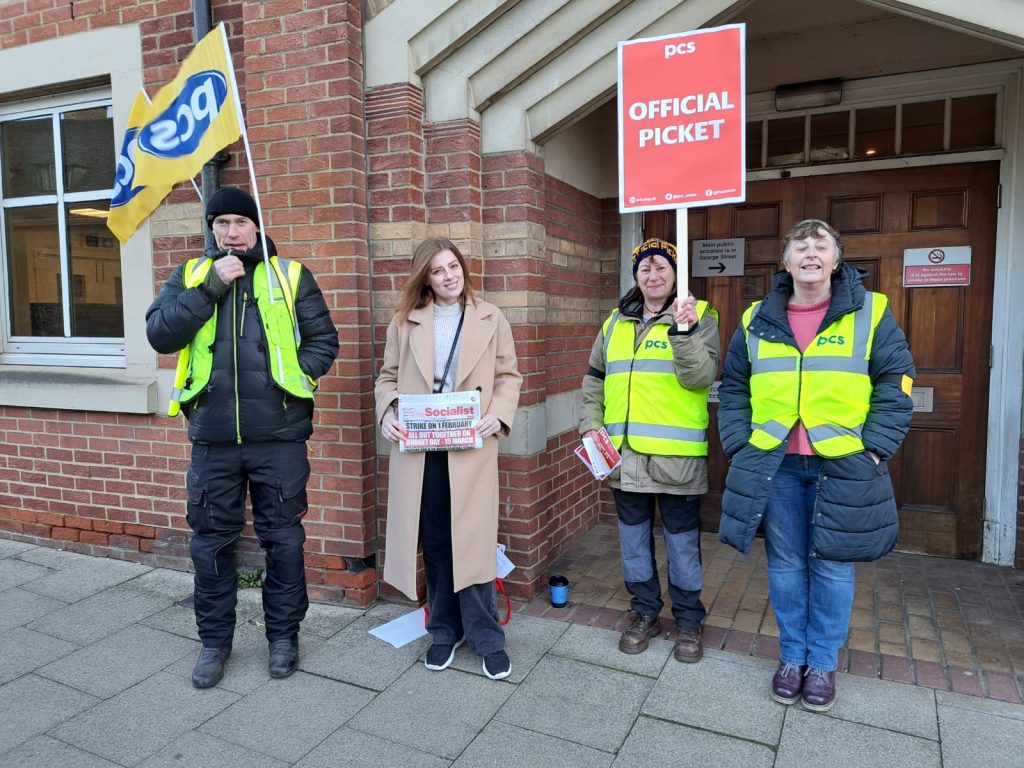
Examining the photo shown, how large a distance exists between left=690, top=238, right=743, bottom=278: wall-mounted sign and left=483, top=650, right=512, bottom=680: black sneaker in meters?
2.99

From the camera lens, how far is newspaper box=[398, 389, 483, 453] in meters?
3.11

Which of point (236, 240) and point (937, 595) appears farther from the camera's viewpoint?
point (937, 595)

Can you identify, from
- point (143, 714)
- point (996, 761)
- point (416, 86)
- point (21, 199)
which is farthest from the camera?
point (21, 199)

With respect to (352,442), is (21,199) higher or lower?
higher

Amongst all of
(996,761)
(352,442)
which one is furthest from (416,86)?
(996,761)

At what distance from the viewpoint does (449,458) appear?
3.14 m

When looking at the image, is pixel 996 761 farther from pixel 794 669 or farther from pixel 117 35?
pixel 117 35

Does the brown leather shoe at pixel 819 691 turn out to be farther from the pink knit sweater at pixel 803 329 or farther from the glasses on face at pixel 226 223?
the glasses on face at pixel 226 223

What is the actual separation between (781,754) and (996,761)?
0.75 metres

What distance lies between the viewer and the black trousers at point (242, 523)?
3.16 meters

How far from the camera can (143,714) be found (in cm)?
296

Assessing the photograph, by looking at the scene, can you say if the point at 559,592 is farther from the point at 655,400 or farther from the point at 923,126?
the point at 923,126

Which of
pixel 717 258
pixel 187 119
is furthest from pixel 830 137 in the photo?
pixel 187 119

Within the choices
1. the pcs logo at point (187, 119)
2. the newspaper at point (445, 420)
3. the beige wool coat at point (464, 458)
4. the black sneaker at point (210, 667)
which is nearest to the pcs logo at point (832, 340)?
the beige wool coat at point (464, 458)
